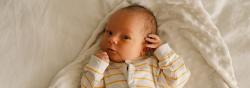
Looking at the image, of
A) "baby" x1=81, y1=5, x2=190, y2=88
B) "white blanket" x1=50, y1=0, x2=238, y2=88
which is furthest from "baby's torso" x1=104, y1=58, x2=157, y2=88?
"white blanket" x1=50, y1=0, x2=238, y2=88

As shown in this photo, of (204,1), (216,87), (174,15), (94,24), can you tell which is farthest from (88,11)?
(216,87)

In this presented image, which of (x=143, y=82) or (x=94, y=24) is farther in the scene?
(x=94, y=24)

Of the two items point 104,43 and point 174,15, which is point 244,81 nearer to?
point 174,15

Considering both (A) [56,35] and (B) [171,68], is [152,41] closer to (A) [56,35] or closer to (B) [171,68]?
(B) [171,68]

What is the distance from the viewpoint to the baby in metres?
1.30

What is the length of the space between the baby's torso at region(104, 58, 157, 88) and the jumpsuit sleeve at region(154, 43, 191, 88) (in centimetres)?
3

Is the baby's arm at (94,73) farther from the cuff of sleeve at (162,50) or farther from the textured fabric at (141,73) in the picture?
the cuff of sleeve at (162,50)

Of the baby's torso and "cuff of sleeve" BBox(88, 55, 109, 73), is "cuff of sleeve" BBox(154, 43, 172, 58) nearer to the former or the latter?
the baby's torso

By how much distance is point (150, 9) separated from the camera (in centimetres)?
145

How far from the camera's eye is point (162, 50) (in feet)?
4.40

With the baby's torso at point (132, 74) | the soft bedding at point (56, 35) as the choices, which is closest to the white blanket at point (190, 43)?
the soft bedding at point (56, 35)

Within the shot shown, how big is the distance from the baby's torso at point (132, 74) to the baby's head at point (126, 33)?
0.03 m

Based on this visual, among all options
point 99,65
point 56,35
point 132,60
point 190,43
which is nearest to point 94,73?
point 99,65

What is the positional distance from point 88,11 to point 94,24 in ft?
0.20
